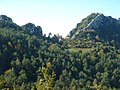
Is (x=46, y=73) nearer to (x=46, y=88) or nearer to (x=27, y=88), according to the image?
(x=46, y=88)

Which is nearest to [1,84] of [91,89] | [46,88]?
[46,88]

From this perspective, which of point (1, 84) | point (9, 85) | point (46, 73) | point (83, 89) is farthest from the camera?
point (83, 89)

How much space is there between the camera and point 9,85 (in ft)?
555

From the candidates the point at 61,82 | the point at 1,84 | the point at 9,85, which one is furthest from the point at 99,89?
the point at 1,84

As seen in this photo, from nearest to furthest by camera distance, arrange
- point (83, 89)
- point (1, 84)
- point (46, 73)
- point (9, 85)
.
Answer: point (46, 73) → point (1, 84) → point (9, 85) → point (83, 89)

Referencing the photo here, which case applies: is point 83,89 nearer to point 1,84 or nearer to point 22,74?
point 22,74

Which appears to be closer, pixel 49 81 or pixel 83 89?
pixel 49 81

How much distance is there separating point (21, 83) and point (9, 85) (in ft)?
61.4

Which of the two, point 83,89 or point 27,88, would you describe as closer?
point 27,88

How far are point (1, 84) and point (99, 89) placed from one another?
15144cm

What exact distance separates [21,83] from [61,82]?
24339 millimetres

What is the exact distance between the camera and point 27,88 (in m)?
170

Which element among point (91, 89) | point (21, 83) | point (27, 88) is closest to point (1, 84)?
point (27, 88)

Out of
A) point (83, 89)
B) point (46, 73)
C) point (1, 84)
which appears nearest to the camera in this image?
point (46, 73)
